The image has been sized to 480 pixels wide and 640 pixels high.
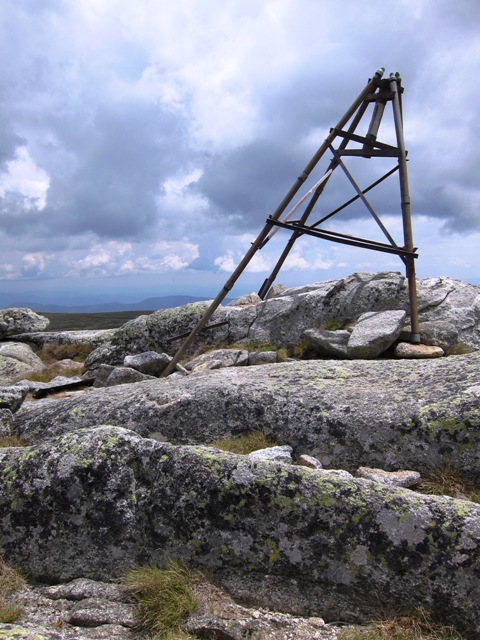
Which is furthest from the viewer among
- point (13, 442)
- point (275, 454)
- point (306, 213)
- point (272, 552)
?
point (306, 213)

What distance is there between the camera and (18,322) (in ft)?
103

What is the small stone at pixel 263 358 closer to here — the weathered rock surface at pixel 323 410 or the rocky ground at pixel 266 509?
the weathered rock surface at pixel 323 410

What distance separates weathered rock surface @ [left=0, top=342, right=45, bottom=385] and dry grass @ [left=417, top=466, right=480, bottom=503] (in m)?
17.1

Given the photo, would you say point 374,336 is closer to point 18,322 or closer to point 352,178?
point 352,178

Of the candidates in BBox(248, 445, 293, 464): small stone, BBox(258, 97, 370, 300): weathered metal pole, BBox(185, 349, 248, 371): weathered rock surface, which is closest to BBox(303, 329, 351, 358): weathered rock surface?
BBox(185, 349, 248, 371): weathered rock surface

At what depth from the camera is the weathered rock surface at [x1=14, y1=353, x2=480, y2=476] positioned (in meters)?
8.18

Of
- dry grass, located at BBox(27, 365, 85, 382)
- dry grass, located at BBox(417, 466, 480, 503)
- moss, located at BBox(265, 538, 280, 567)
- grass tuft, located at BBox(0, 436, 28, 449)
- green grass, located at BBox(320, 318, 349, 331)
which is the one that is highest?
green grass, located at BBox(320, 318, 349, 331)

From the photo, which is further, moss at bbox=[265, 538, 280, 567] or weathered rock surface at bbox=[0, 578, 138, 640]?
moss at bbox=[265, 538, 280, 567]

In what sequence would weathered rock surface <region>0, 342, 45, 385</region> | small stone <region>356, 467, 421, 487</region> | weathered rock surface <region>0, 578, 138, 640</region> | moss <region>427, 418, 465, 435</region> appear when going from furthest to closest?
1. weathered rock surface <region>0, 342, 45, 385</region>
2. moss <region>427, 418, 465, 435</region>
3. small stone <region>356, 467, 421, 487</region>
4. weathered rock surface <region>0, 578, 138, 640</region>

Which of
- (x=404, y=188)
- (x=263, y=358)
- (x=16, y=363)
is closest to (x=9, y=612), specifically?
(x=263, y=358)

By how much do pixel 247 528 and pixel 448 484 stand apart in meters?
3.53

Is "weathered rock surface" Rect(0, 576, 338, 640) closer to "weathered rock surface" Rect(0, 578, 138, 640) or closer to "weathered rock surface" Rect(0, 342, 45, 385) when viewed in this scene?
"weathered rock surface" Rect(0, 578, 138, 640)

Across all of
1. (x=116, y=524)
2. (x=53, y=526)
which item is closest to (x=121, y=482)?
(x=116, y=524)

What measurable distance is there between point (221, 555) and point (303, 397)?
161 inches
